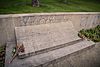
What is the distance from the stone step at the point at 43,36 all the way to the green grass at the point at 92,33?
1316 mm

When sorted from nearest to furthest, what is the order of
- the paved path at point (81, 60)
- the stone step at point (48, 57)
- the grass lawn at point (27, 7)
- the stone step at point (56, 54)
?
the stone step at point (48, 57), the stone step at point (56, 54), the paved path at point (81, 60), the grass lawn at point (27, 7)

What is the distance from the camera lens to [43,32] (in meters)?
6.82

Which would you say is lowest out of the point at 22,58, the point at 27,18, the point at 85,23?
the point at 22,58

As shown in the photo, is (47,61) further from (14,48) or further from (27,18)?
(27,18)

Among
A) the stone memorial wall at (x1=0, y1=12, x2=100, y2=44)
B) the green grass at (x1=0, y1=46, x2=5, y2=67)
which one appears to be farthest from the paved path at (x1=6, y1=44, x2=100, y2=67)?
the stone memorial wall at (x1=0, y1=12, x2=100, y2=44)

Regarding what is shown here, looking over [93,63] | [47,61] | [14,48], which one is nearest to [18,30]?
[14,48]

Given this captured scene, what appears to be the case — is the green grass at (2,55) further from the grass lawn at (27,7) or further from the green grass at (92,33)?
the green grass at (92,33)

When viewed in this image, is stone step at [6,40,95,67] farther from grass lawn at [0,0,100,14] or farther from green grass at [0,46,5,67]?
grass lawn at [0,0,100,14]

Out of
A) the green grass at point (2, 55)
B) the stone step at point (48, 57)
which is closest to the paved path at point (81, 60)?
the stone step at point (48, 57)

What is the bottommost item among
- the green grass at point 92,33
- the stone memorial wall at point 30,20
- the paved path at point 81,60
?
the paved path at point 81,60

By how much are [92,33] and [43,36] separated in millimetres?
4356

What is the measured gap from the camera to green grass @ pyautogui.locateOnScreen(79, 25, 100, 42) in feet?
27.9

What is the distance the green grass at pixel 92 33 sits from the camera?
335 inches

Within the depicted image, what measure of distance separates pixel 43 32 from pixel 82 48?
2.45 metres
